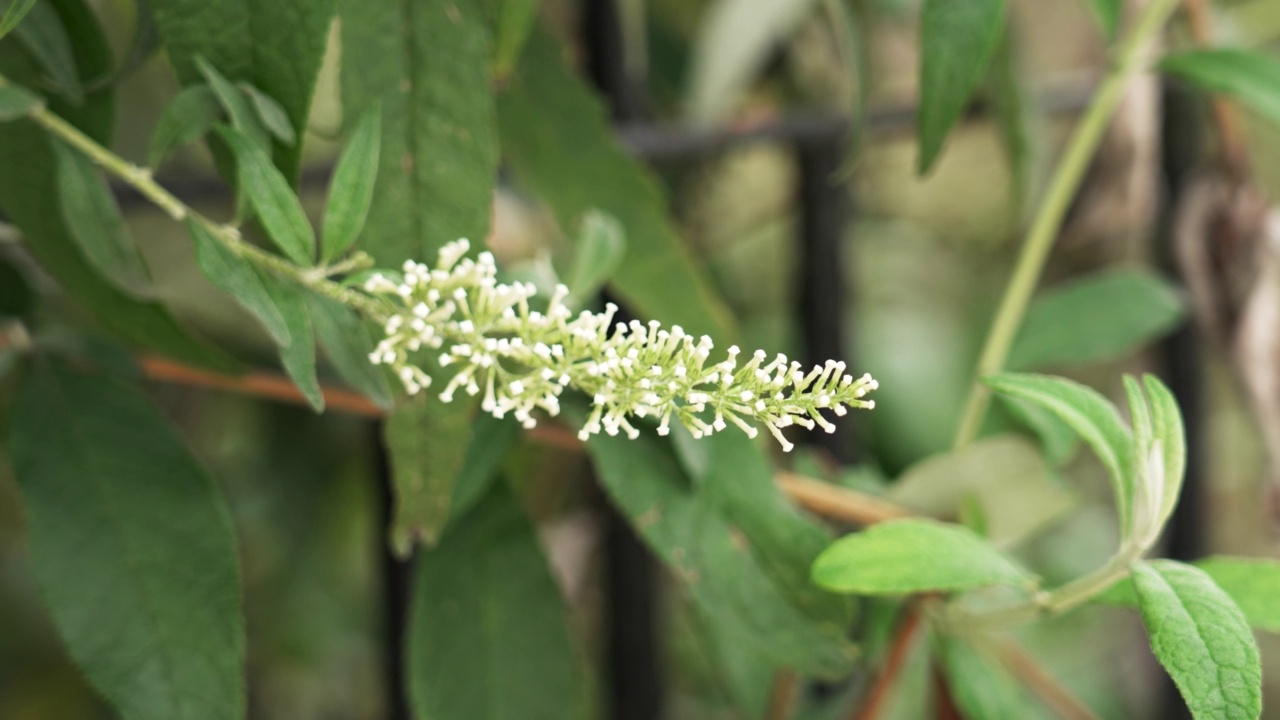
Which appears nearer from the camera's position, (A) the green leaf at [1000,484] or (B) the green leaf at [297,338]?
(B) the green leaf at [297,338]

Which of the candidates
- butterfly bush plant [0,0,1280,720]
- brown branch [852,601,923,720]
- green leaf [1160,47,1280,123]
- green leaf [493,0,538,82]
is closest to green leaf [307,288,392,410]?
butterfly bush plant [0,0,1280,720]

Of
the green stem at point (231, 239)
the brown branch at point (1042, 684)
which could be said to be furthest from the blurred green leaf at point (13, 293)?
the brown branch at point (1042, 684)

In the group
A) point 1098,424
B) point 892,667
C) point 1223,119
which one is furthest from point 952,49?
point 1223,119

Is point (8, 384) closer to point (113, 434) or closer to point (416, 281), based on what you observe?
point (113, 434)

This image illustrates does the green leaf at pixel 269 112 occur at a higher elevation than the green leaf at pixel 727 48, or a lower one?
lower

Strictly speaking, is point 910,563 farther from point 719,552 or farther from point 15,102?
point 15,102

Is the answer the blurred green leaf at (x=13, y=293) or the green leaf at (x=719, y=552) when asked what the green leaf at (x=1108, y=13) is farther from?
the blurred green leaf at (x=13, y=293)
